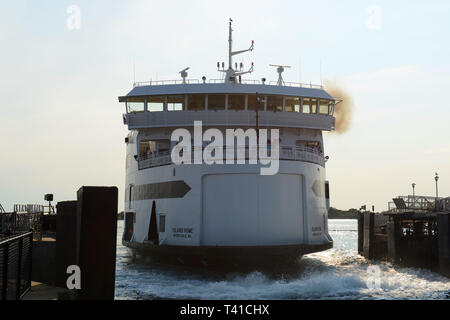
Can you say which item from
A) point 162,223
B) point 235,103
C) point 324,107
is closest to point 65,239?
point 162,223

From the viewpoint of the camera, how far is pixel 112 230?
1104 centimetres

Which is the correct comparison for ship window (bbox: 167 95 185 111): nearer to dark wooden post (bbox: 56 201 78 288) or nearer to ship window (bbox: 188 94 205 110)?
ship window (bbox: 188 94 205 110)

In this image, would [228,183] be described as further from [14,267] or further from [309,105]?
[14,267]

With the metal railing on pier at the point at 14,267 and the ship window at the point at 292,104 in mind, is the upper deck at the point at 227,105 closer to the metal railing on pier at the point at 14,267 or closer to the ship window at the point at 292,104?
the ship window at the point at 292,104

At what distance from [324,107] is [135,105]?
11.7 m

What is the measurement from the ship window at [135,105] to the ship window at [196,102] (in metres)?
3.25

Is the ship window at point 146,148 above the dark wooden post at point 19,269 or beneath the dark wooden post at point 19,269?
above

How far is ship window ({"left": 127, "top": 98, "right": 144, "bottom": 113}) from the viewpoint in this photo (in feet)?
99.7

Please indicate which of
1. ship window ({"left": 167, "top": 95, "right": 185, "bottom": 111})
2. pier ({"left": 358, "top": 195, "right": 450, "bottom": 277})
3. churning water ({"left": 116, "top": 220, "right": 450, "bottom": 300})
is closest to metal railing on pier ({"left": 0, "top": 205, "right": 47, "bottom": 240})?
churning water ({"left": 116, "top": 220, "right": 450, "bottom": 300})

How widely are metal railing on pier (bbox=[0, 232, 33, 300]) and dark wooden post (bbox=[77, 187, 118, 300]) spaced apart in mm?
1595

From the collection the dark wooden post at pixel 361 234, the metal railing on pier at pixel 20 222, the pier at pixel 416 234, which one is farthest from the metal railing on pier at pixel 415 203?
the metal railing on pier at pixel 20 222

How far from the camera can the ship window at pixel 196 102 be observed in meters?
28.9

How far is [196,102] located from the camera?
95.3ft

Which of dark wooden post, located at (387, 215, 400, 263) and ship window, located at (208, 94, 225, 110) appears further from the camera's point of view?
dark wooden post, located at (387, 215, 400, 263)
